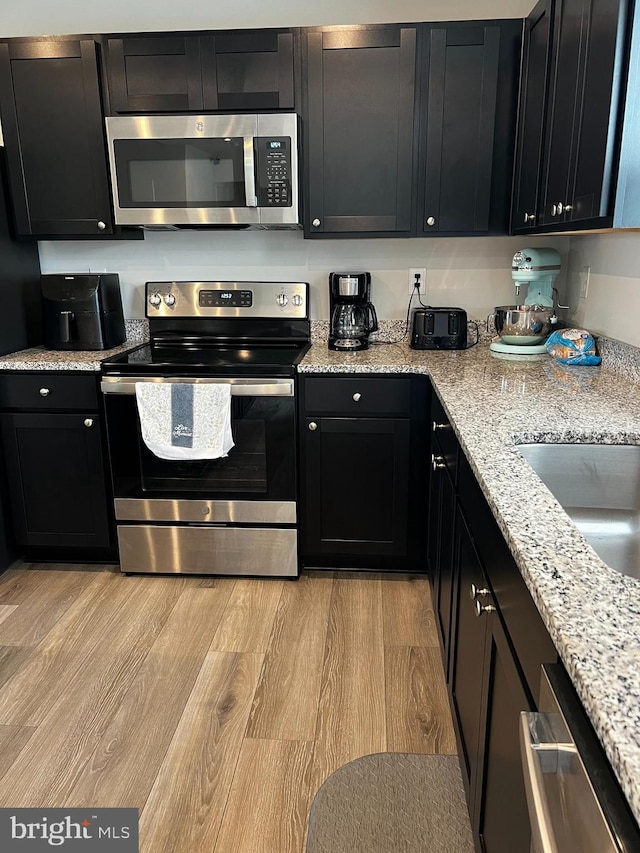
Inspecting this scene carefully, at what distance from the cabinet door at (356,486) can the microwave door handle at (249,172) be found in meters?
0.88

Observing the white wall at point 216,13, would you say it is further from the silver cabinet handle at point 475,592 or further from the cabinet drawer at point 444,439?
the silver cabinet handle at point 475,592

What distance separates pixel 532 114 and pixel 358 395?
115 cm

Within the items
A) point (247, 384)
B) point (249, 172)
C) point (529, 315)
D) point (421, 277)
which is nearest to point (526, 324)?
point (529, 315)

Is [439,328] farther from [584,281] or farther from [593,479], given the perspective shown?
[593,479]

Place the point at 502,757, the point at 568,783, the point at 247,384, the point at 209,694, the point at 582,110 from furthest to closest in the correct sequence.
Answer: the point at 247,384, the point at 209,694, the point at 582,110, the point at 502,757, the point at 568,783

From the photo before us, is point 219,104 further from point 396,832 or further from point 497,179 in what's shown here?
point 396,832

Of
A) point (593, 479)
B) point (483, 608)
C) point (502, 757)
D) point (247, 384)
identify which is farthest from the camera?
point (247, 384)

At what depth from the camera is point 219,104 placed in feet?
8.09

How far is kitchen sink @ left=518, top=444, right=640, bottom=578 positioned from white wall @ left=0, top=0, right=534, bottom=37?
2114mm

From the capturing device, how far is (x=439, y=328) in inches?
105

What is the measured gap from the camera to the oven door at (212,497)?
2467mm

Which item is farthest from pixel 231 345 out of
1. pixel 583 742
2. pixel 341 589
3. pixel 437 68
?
pixel 583 742

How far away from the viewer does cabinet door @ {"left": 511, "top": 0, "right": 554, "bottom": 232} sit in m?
2.07

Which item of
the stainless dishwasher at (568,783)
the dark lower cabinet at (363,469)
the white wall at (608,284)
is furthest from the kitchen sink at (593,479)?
the dark lower cabinet at (363,469)
